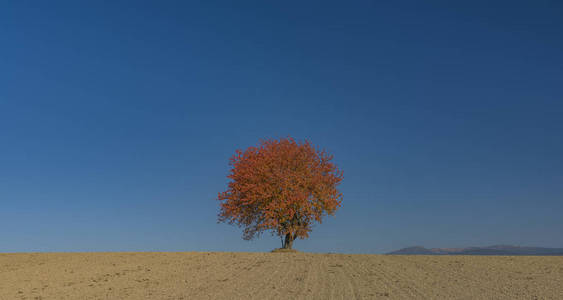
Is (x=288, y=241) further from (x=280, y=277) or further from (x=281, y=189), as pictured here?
(x=280, y=277)

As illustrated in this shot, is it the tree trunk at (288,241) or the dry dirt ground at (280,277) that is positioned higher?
the tree trunk at (288,241)

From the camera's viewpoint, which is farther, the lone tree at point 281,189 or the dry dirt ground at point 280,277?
the lone tree at point 281,189

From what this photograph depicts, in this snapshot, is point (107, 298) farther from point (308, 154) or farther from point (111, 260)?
point (308, 154)

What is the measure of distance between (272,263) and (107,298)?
39.7 feet

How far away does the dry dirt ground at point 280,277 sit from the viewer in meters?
20.0

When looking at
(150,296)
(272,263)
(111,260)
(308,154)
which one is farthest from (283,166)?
(150,296)

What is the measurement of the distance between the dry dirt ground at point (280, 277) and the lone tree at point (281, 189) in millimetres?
5035

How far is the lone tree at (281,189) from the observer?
38594mm

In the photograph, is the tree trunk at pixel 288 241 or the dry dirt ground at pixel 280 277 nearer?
the dry dirt ground at pixel 280 277

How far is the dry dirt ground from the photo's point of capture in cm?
2003

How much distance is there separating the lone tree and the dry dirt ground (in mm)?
5035

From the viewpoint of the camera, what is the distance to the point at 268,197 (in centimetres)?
3884

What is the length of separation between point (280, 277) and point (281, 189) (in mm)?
15515

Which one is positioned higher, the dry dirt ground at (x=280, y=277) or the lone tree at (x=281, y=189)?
the lone tree at (x=281, y=189)
